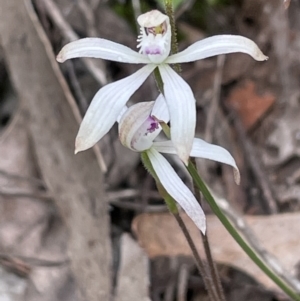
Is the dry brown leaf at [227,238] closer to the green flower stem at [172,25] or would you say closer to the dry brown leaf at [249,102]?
the dry brown leaf at [249,102]

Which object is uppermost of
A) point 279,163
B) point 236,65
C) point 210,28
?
point 210,28

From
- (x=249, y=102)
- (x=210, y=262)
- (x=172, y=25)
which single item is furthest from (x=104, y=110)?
(x=249, y=102)

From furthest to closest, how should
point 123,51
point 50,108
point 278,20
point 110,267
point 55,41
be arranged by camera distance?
point 278,20
point 55,41
point 50,108
point 110,267
point 123,51

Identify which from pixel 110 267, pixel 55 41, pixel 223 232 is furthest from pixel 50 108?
pixel 223 232

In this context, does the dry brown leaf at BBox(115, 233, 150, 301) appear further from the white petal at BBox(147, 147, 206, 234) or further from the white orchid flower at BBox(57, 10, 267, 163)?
the white orchid flower at BBox(57, 10, 267, 163)

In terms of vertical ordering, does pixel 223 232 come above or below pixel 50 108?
below

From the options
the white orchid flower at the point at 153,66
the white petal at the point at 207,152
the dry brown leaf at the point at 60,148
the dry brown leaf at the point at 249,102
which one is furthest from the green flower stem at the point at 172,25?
the dry brown leaf at the point at 249,102

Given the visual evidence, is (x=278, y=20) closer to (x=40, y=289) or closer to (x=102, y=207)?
(x=102, y=207)
